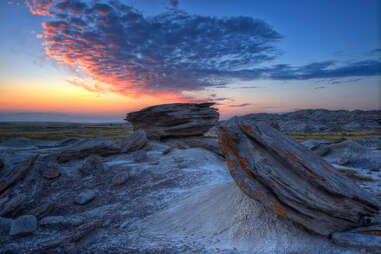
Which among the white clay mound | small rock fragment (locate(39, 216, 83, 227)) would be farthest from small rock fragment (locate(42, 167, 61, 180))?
→ the white clay mound

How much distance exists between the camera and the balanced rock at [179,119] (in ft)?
91.6

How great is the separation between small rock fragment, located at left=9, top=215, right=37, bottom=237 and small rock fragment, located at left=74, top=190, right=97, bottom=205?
109 inches

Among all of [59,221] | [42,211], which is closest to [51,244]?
[59,221]

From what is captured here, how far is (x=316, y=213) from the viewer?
6.80 meters

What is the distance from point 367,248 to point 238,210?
4.17 m

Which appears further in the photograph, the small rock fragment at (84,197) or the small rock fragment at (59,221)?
the small rock fragment at (84,197)

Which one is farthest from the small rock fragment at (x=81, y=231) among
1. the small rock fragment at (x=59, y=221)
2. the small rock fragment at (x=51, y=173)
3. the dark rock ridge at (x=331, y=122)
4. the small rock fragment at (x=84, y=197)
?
the dark rock ridge at (x=331, y=122)

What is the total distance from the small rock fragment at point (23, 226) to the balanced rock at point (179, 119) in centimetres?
1998

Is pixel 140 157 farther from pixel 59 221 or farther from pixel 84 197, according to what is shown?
pixel 59 221

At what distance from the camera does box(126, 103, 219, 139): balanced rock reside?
27922 mm

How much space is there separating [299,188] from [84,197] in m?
11.6

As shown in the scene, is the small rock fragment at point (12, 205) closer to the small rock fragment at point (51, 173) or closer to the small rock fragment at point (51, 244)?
the small rock fragment at point (51, 173)

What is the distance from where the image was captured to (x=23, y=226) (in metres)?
8.84

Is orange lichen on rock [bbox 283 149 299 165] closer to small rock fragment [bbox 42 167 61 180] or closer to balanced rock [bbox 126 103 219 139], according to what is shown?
small rock fragment [bbox 42 167 61 180]
